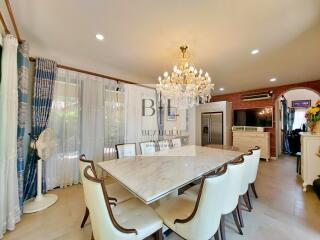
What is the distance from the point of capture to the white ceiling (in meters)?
1.66

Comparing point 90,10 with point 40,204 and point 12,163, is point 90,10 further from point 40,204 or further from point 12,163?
point 40,204

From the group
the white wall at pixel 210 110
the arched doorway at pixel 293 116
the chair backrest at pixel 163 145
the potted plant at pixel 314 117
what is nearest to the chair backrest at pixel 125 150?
the chair backrest at pixel 163 145

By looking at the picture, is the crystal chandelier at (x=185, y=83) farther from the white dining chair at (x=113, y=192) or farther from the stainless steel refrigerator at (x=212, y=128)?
the stainless steel refrigerator at (x=212, y=128)

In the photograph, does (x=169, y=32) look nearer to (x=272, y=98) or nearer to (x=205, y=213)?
(x=205, y=213)

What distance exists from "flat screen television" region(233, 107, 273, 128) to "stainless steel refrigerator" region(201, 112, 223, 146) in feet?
2.42

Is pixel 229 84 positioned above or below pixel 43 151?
above

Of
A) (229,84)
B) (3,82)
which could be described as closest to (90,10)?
(3,82)

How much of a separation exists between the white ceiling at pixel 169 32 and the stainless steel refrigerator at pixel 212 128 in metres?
2.53

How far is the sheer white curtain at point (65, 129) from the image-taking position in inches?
111

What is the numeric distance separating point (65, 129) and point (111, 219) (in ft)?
8.01

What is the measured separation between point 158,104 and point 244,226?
3.49 m

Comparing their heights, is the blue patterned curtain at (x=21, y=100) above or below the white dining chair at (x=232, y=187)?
above

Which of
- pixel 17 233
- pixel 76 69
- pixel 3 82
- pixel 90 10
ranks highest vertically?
pixel 90 10

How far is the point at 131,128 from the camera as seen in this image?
3922 mm
